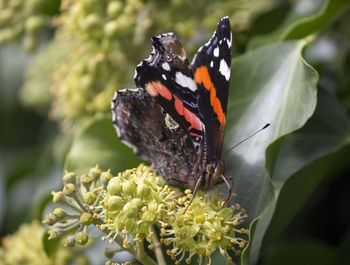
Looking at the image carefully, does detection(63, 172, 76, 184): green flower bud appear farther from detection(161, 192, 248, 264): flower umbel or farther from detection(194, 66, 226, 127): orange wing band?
detection(194, 66, 226, 127): orange wing band

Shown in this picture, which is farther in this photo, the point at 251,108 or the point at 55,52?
the point at 55,52

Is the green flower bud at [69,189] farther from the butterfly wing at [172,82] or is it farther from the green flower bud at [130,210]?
the butterfly wing at [172,82]

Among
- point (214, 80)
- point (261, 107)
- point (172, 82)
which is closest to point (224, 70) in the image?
point (214, 80)

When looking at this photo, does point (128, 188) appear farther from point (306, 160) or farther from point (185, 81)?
point (306, 160)

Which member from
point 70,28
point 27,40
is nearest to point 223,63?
point 70,28

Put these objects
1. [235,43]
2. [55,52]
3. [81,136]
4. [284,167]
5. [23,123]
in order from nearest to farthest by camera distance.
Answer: [284,167] → [81,136] → [235,43] → [55,52] → [23,123]

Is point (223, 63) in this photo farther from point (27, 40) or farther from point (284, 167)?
point (27, 40)

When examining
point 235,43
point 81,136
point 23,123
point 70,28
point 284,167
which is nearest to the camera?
point 284,167

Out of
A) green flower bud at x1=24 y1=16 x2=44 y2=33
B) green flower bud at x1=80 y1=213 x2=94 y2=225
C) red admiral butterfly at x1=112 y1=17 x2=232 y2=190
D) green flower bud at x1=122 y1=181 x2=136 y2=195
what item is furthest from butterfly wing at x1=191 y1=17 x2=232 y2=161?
green flower bud at x1=24 y1=16 x2=44 y2=33
